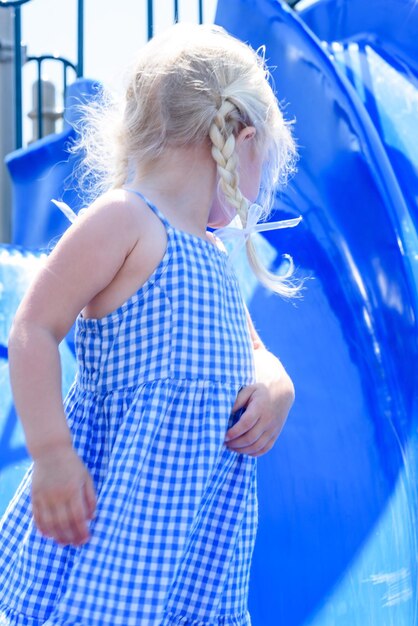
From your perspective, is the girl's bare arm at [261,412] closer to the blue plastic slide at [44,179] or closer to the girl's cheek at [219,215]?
the girl's cheek at [219,215]

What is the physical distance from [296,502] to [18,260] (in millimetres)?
706

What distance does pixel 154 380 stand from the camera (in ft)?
3.46

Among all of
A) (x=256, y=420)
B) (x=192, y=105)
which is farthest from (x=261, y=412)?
(x=192, y=105)

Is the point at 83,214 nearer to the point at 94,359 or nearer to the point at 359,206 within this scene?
the point at 94,359

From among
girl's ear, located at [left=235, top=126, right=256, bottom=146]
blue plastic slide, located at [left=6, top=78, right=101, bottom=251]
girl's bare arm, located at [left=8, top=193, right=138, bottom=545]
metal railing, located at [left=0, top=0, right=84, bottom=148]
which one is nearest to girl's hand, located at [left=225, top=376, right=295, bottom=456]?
girl's bare arm, located at [left=8, top=193, right=138, bottom=545]

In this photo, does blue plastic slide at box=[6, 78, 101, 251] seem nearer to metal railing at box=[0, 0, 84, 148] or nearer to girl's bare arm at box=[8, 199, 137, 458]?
metal railing at box=[0, 0, 84, 148]

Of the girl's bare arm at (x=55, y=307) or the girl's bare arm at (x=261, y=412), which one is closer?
the girl's bare arm at (x=55, y=307)

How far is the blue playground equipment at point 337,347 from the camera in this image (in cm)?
144

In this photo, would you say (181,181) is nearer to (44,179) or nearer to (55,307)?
(55,307)

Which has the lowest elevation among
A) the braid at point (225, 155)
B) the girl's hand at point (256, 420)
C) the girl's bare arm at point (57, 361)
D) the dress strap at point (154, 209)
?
the girl's hand at point (256, 420)

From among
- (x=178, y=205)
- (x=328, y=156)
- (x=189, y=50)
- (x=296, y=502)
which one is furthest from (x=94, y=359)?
(x=328, y=156)

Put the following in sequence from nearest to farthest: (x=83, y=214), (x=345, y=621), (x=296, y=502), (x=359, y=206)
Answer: (x=83, y=214), (x=345, y=621), (x=296, y=502), (x=359, y=206)

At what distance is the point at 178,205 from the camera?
3.82 feet

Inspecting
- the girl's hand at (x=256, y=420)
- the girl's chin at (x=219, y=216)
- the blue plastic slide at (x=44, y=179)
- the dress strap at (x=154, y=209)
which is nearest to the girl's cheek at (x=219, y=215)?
the girl's chin at (x=219, y=216)
